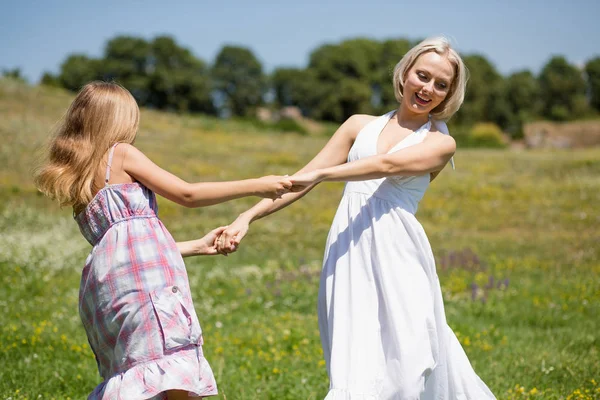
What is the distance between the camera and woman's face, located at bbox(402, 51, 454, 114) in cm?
410

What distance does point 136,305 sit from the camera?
11.1 feet

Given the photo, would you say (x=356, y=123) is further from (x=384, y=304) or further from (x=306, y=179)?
(x=384, y=304)

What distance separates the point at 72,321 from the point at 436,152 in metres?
5.25

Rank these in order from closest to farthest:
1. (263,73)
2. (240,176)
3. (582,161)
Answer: (240,176)
(582,161)
(263,73)

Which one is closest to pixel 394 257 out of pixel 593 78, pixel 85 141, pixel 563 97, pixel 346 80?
pixel 85 141

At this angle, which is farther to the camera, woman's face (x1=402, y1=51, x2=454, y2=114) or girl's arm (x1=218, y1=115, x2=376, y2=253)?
girl's arm (x1=218, y1=115, x2=376, y2=253)

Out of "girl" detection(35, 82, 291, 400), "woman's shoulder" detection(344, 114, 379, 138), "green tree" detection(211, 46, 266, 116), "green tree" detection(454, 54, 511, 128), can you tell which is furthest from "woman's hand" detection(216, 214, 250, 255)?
"green tree" detection(211, 46, 266, 116)

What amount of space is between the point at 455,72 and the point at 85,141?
225cm

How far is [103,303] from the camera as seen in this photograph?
3.43 meters

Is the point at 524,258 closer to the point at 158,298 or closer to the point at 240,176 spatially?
the point at 158,298

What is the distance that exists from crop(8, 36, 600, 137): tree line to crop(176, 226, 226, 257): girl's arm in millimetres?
85816

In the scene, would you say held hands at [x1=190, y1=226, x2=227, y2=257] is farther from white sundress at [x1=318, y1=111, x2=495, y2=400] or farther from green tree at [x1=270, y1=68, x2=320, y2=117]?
green tree at [x1=270, y1=68, x2=320, y2=117]

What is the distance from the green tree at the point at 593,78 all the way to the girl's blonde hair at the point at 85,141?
125343 millimetres

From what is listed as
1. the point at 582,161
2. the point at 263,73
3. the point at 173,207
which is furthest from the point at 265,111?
the point at 173,207
